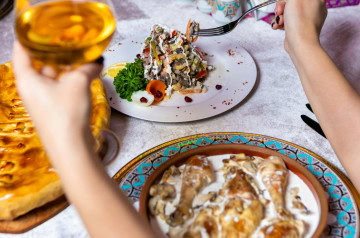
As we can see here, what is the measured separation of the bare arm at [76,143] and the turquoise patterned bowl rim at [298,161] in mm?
261

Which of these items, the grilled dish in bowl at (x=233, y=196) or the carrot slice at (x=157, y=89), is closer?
the grilled dish in bowl at (x=233, y=196)

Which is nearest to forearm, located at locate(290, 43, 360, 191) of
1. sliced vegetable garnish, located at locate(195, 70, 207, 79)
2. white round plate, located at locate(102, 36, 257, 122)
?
white round plate, located at locate(102, 36, 257, 122)

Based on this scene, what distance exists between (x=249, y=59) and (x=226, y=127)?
14.6 inches

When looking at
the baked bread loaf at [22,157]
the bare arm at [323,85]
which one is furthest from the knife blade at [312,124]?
the baked bread loaf at [22,157]

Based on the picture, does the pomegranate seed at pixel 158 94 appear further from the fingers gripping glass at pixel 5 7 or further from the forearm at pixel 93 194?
the fingers gripping glass at pixel 5 7

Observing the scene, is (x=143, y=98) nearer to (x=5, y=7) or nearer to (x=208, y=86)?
(x=208, y=86)

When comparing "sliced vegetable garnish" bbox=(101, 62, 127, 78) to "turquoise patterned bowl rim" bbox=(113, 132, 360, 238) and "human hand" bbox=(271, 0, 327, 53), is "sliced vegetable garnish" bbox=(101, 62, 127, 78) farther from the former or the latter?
"human hand" bbox=(271, 0, 327, 53)

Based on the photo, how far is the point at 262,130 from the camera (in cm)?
127

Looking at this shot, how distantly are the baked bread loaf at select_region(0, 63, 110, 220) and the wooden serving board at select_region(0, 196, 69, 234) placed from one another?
0.11 ft

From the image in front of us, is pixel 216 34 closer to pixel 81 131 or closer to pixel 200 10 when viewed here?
pixel 200 10

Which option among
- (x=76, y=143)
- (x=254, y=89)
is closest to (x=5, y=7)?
(x=254, y=89)

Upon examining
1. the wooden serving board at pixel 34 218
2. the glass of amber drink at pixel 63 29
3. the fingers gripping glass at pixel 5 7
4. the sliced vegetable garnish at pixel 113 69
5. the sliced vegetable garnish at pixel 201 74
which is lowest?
the fingers gripping glass at pixel 5 7

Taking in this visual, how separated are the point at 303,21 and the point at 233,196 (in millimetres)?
623

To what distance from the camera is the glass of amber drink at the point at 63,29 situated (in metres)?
0.68
